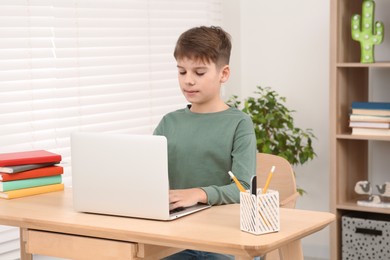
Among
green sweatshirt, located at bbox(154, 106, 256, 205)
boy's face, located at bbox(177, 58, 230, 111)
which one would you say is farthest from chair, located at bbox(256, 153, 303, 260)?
boy's face, located at bbox(177, 58, 230, 111)

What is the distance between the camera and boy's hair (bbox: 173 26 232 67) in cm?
248

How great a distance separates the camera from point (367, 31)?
3938 mm

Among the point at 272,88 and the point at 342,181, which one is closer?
the point at 342,181

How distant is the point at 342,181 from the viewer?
4121 millimetres

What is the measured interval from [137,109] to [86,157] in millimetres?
1893

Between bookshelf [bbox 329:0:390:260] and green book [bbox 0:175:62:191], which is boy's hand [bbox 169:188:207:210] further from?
bookshelf [bbox 329:0:390:260]

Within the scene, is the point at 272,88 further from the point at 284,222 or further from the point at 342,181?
the point at 284,222

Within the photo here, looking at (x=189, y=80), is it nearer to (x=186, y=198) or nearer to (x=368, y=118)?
(x=186, y=198)

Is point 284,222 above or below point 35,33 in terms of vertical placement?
below

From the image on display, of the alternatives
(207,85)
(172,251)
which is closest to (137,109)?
(207,85)

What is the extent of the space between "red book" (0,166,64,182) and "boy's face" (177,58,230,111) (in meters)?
0.61

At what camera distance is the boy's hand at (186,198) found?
2271mm

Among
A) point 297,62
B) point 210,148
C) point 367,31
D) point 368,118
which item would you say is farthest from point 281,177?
point 297,62

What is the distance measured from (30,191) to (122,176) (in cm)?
59
